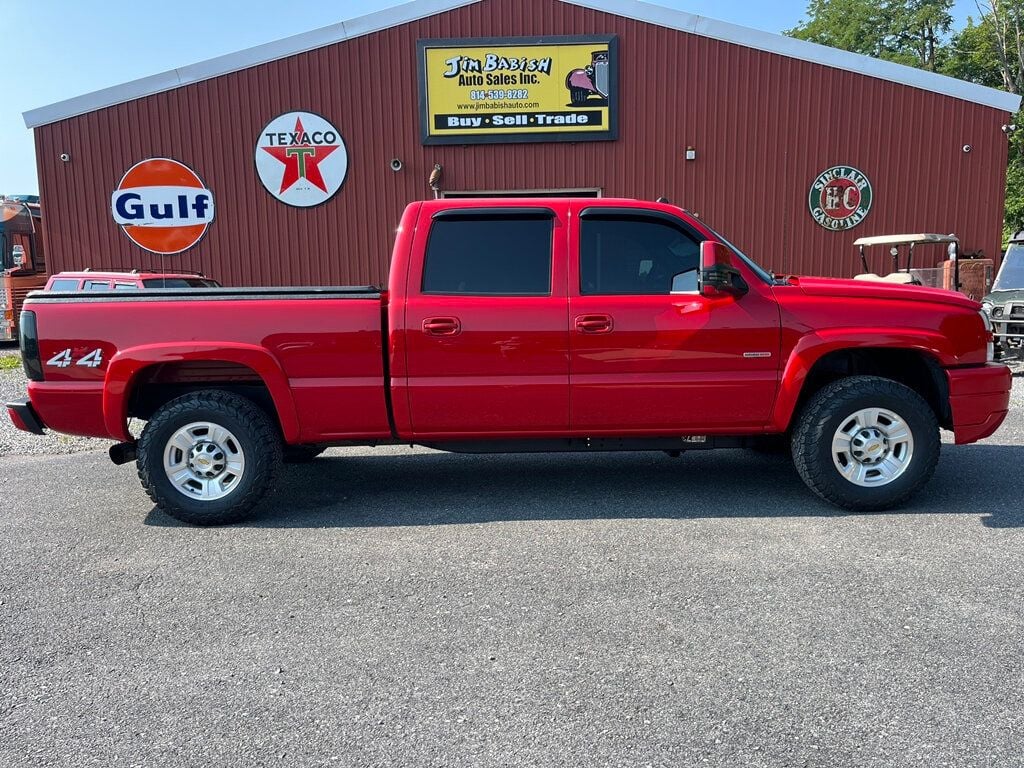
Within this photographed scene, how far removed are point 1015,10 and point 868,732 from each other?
41895 mm

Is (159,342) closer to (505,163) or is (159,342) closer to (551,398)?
(551,398)

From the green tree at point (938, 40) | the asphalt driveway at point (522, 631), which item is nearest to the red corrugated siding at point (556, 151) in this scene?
the asphalt driveway at point (522, 631)

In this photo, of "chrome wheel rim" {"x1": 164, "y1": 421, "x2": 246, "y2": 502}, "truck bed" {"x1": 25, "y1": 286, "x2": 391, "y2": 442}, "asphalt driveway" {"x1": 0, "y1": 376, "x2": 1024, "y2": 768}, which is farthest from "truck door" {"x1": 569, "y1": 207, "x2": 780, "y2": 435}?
"chrome wheel rim" {"x1": 164, "y1": 421, "x2": 246, "y2": 502}

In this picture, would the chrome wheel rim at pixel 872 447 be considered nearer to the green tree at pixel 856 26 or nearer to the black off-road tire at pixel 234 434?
the black off-road tire at pixel 234 434

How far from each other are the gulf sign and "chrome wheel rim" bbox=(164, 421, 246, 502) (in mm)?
10525

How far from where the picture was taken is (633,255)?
4.70 m

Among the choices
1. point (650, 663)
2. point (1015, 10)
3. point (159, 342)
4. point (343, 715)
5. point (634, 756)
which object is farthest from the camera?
point (1015, 10)

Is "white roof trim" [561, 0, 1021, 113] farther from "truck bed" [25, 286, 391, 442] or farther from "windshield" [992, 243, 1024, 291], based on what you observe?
"truck bed" [25, 286, 391, 442]

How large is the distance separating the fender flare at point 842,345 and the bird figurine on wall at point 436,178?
396 inches

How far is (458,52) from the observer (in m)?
13.3

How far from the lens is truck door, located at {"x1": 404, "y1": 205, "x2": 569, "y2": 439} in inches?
178

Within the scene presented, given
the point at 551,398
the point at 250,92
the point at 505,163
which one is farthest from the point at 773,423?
the point at 250,92

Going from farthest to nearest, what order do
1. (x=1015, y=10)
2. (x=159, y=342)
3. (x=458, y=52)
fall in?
(x=1015, y=10), (x=458, y=52), (x=159, y=342)

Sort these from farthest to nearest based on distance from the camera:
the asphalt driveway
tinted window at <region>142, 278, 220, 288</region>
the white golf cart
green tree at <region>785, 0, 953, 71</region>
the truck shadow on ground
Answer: green tree at <region>785, 0, 953, 71</region> < the white golf cart < tinted window at <region>142, 278, 220, 288</region> < the truck shadow on ground < the asphalt driveway
